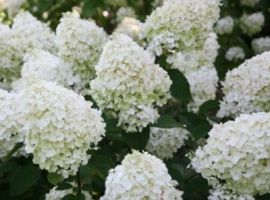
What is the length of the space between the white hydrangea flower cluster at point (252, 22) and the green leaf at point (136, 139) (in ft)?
9.78

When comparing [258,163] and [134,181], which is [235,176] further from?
[134,181]

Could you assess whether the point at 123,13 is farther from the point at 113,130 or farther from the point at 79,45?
the point at 113,130

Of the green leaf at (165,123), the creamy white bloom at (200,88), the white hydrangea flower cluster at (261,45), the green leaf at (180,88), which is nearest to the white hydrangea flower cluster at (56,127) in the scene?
the green leaf at (165,123)

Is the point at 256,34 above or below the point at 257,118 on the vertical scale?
above

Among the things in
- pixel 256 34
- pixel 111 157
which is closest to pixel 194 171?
pixel 111 157

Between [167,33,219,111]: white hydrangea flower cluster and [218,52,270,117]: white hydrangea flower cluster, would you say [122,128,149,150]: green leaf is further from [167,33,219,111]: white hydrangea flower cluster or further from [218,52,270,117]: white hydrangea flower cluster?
[167,33,219,111]: white hydrangea flower cluster

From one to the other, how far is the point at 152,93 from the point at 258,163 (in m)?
0.48

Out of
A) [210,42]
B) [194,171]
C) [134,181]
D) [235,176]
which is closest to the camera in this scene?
[134,181]

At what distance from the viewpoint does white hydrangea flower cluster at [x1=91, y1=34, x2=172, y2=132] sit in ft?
7.11

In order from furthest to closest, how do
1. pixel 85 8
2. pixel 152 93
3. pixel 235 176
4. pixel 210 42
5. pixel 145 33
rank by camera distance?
pixel 85 8
pixel 210 42
pixel 145 33
pixel 152 93
pixel 235 176

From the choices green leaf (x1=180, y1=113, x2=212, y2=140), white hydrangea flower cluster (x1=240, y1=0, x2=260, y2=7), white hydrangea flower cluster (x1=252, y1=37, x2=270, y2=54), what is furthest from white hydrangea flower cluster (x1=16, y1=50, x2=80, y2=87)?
white hydrangea flower cluster (x1=240, y1=0, x2=260, y2=7)

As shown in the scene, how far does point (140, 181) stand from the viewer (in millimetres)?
1845

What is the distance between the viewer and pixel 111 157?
234cm

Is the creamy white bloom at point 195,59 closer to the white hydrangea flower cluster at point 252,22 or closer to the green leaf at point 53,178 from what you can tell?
the green leaf at point 53,178
